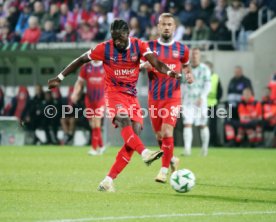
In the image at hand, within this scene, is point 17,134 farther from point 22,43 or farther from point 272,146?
point 272,146

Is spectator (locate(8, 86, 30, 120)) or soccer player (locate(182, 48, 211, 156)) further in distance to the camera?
spectator (locate(8, 86, 30, 120))

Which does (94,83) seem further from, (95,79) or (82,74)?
(82,74)

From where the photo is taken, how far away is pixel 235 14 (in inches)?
976

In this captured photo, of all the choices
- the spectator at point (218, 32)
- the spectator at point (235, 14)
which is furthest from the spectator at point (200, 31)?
the spectator at point (235, 14)

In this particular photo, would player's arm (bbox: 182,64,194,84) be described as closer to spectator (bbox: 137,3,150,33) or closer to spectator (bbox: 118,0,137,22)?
spectator (bbox: 137,3,150,33)

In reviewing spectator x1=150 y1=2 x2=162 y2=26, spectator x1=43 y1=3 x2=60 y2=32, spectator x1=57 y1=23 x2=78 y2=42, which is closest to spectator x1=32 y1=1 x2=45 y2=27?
spectator x1=43 y1=3 x2=60 y2=32

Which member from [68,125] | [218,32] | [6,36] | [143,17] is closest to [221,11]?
[218,32]

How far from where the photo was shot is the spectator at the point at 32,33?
27.5 meters

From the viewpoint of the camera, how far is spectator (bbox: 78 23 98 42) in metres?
26.7

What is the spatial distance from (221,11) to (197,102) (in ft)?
19.1

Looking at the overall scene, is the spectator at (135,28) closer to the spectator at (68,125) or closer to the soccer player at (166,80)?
the spectator at (68,125)

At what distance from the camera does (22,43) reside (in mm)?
26594

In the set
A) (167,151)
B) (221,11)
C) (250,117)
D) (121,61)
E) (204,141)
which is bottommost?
(204,141)

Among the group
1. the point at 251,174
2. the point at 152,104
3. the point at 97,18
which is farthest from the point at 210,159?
the point at 97,18
